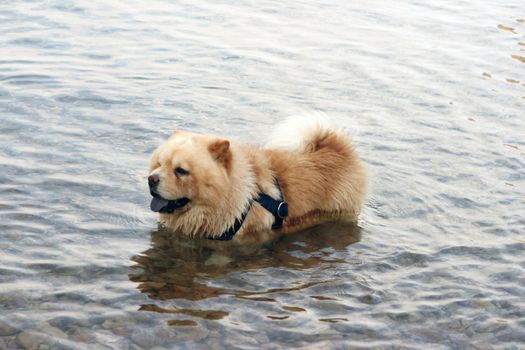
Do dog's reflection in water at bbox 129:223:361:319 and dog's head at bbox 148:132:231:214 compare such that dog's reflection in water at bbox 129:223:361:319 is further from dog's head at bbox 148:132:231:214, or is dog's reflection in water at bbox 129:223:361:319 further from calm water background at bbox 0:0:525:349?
dog's head at bbox 148:132:231:214

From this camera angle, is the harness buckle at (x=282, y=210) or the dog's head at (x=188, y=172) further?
the harness buckle at (x=282, y=210)

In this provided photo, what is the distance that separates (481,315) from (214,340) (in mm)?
1813

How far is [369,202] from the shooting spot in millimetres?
7191

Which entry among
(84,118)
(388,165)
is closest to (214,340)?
(388,165)

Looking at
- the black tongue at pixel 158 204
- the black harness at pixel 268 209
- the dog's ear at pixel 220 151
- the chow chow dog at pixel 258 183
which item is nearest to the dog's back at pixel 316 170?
the chow chow dog at pixel 258 183

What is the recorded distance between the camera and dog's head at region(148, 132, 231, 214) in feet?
18.8

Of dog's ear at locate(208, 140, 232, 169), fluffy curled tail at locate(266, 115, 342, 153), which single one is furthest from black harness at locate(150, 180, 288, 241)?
fluffy curled tail at locate(266, 115, 342, 153)

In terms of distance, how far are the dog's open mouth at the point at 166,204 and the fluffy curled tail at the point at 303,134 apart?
1.21m

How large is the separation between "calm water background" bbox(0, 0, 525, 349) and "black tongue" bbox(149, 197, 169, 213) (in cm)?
30

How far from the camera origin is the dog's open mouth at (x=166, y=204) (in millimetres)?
5863

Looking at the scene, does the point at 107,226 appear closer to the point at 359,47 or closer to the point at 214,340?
the point at 214,340

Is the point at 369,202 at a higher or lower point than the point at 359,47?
lower

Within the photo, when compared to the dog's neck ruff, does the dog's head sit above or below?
above

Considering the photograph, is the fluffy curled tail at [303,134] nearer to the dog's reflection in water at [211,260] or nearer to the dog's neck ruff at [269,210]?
the dog's neck ruff at [269,210]
